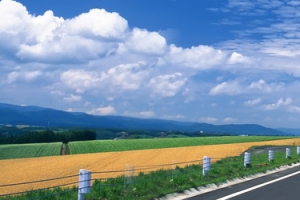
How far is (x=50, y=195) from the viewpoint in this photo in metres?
11.4

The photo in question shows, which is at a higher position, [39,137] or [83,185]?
[39,137]

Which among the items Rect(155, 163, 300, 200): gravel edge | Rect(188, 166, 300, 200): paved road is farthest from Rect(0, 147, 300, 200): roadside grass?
Rect(188, 166, 300, 200): paved road

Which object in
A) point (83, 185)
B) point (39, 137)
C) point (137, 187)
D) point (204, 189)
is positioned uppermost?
point (39, 137)

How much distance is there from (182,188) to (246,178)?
5885mm

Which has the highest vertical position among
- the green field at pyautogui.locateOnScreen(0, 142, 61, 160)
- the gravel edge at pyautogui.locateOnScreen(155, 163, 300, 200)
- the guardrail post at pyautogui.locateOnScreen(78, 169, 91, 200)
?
the guardrail post at pyautogui.locateOnScreen(78, 169, 91, 200)

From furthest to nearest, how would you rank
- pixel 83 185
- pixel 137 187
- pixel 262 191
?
pixel 262 191, pixel 137 187, pixel 83 185

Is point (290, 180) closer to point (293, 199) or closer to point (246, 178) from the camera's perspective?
point (246, 178)

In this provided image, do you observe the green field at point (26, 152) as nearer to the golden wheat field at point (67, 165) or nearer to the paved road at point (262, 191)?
the golden wheat field at point (67, 165)

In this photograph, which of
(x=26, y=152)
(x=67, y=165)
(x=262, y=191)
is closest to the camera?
(x=262, y=191)

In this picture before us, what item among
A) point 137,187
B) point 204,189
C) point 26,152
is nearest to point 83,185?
point 137,187

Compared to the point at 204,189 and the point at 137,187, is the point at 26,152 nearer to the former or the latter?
the point at 204,189

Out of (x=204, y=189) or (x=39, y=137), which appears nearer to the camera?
(x=204, y=189)

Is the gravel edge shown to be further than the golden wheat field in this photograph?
No

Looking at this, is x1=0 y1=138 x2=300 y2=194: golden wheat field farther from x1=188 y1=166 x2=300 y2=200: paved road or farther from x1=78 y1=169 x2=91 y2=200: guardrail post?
x1=78 y1=169 x2=91 y2=200: guardrail post
